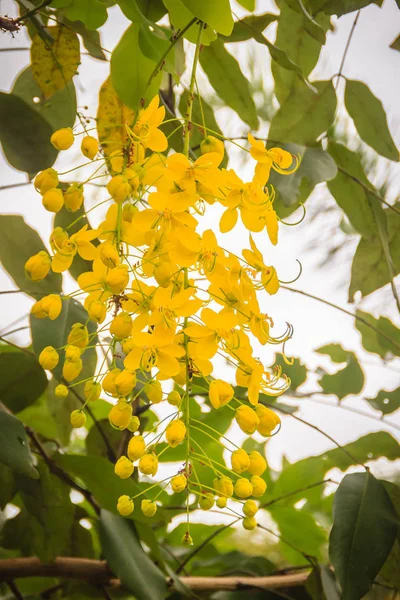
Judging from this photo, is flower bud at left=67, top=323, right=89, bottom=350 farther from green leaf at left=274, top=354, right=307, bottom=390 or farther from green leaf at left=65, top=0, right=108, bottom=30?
green leaf at left=274, top=354, right=307, bottom=390

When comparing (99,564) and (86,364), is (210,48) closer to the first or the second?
(86,364)

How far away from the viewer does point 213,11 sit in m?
0.42

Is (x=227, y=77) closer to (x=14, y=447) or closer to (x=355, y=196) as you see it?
(x=355, y=196)

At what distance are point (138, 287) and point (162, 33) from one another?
0.20m

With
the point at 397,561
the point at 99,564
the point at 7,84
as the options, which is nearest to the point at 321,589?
the point at 397,561

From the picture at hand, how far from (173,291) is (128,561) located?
0.28 metres

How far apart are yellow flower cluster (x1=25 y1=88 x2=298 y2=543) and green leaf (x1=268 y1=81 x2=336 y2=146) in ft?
0.90

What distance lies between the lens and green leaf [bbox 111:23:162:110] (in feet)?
1.60

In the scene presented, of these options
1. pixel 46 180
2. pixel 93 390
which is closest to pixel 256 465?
pixel 93 390

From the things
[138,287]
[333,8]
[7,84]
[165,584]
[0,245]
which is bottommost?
[165,584]

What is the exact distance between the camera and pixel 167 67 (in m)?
0.50

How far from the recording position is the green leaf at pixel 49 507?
0.57 meters

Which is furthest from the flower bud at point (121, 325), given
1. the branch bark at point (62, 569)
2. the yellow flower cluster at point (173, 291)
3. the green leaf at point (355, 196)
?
the green leaf at point (355, 196)

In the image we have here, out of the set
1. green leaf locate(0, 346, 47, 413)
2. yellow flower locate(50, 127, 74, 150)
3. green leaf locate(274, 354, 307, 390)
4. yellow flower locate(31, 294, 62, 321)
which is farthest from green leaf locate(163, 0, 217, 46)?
green leaf locate(274, 354, 307, 390)
